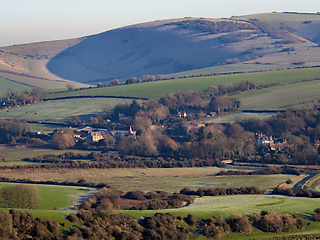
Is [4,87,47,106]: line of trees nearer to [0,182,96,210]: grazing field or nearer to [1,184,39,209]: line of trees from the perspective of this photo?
[0,182,96,210]: grazing field

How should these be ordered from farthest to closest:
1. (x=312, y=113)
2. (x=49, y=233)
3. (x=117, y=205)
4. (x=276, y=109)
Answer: (x=276, y=109), (x=312, y=113), (x=117, y=205), (x=49, y=233)

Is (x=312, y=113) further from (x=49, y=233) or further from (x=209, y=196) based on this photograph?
(x=49, y=233)

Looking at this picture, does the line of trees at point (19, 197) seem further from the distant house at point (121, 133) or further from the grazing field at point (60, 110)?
the grazing field at point (60, 110)

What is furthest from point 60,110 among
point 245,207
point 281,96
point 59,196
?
point 245,207

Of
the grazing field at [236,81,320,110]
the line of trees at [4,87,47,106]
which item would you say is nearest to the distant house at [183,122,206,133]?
the grazing field at [236,81,320,110]

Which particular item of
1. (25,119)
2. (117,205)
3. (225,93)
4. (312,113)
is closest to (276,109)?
(312,113)

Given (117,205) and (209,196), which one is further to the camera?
(209,196)

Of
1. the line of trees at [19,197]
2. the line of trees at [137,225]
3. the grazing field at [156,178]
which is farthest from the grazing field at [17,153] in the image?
the line of trees at [137,225]
